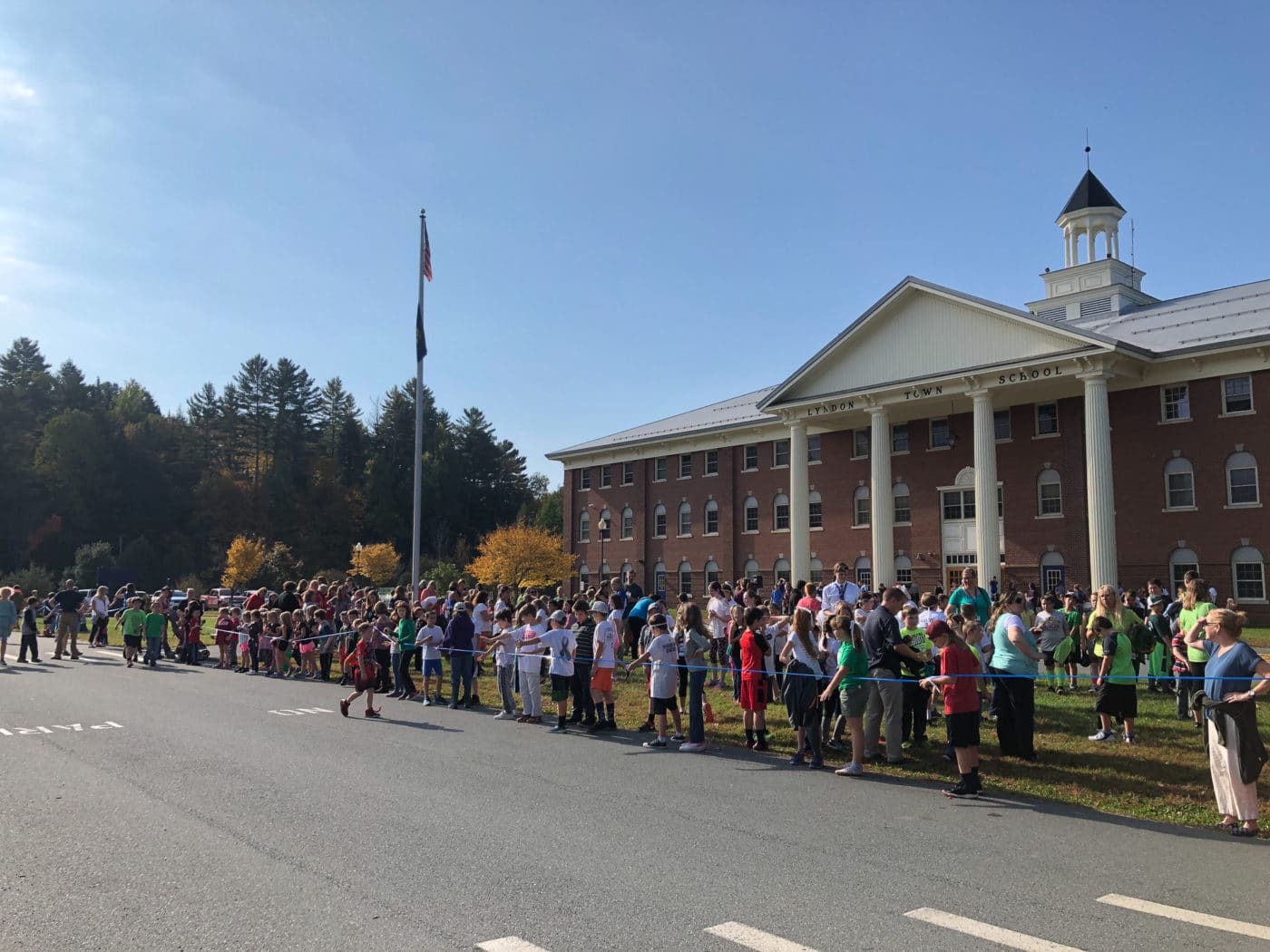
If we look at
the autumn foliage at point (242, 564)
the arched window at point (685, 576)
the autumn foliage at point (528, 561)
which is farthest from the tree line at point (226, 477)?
the arched window at point (685, 576)

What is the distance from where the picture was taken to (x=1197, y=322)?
37.4 m

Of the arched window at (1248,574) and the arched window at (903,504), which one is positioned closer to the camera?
the arched window at (1248,574)

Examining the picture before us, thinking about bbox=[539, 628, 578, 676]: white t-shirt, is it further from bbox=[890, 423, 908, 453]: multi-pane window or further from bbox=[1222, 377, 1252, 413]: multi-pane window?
bbox=[890, 423, 908, 453]: multi-pane window

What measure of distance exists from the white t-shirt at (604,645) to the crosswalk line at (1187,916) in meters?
8.33

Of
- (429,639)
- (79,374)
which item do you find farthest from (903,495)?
(79,374)

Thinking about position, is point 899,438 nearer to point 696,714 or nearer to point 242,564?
point 696,714

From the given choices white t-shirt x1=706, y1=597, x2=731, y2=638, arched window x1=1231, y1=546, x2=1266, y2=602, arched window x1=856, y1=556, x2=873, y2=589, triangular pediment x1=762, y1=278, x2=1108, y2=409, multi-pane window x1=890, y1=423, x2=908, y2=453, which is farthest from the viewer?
arched window x1=856, y1=556, x2=873, y2=589

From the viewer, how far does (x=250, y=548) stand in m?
67.4

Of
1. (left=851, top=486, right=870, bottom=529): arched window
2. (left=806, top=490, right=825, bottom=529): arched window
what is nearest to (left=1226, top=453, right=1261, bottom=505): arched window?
(left=851, top=486, right=870, bottom=529): arched window

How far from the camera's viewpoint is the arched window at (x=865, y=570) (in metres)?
44.7

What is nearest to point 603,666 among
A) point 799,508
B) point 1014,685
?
point 1014,685

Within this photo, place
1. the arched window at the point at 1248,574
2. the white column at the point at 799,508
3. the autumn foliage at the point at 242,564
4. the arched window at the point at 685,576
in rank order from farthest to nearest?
the autumn foliage at the point at 242,564
the arched window at the point at 685,576
the white column at the point at 799,508
the arched window at the point at 1248,574

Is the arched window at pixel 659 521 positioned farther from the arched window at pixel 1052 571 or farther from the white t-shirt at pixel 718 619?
the white t-shirt at pixel 718 619

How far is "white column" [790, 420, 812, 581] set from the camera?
44219 millimetres
